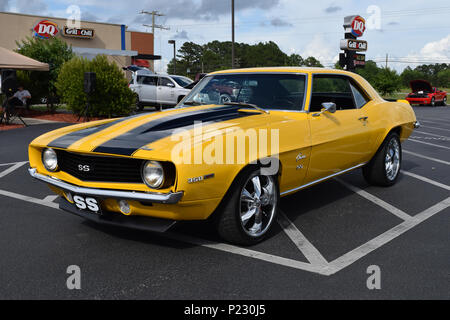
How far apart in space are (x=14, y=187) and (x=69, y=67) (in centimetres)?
1164

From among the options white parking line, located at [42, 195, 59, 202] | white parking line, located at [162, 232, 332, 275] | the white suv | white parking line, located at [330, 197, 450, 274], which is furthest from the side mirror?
the white suv

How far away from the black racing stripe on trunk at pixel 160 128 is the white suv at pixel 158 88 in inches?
620

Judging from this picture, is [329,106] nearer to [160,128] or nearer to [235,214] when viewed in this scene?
[235,214]

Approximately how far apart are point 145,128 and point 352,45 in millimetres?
19403

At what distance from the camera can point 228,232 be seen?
3.69 meters

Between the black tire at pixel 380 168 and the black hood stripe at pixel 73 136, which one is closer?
the black hood stripe at pixel 73 136

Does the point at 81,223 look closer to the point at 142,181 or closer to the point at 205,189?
the point at 142,181

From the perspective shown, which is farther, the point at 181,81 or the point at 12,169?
the point at 181,81

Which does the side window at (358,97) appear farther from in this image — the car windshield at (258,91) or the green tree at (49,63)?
the green tree at (49,63)

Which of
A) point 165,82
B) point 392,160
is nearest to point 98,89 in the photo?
point 165,82

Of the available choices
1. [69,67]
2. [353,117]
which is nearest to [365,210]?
[353,117]

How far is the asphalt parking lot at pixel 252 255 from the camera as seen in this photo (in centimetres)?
303

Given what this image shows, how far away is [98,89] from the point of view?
1634 centimetres

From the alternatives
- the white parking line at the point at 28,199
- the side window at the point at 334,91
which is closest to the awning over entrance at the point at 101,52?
the white parking line at the point at 28,199
